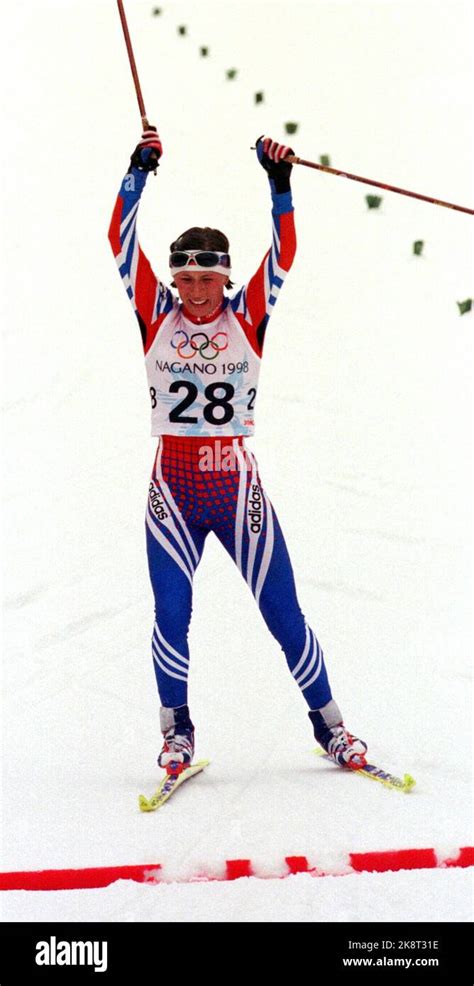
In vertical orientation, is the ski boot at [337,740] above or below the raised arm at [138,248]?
below

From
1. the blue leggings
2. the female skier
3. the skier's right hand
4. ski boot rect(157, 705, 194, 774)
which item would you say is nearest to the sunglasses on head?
the female skier

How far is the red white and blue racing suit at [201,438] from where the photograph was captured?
3.15 m

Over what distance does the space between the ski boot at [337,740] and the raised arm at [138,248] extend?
1.13 metres

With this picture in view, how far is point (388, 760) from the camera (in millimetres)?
3574

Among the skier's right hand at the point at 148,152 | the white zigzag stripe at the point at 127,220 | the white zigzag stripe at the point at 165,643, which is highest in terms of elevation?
the skier's right hand at the point at 148,152

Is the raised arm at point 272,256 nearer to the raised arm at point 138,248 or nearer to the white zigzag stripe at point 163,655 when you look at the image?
the raised arm at point 138,248

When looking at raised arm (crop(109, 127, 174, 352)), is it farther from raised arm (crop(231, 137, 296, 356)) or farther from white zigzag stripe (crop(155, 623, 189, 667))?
white zigzag stripe (crop(155, 623, 189, 667))

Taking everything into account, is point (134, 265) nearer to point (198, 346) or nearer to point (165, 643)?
point (198, 346)

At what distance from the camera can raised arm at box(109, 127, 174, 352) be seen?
305 cm

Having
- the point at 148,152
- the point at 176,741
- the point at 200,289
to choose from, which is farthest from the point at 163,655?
the point at 148,152

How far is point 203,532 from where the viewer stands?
3277mm

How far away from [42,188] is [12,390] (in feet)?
5.08

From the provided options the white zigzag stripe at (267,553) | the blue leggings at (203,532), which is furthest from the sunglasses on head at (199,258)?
the white zigzag stripe at (267,553)
